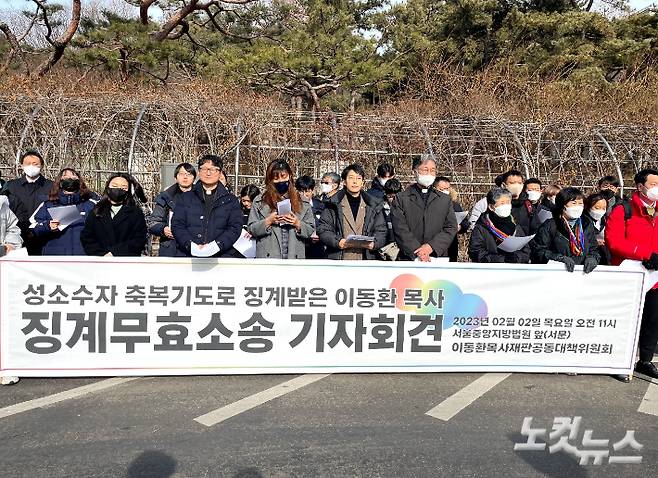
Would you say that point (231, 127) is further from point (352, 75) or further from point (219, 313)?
point (352, 75)

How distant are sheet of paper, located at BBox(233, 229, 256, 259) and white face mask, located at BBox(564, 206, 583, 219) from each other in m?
2.96

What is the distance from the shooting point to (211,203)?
494 centimetres

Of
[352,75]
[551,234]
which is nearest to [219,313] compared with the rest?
[551,234]

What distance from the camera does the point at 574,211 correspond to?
487 cm

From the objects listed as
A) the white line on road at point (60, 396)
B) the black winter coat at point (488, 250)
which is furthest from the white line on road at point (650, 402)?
the white line on road at point (60, 396)

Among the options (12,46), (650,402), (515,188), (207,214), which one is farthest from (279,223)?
(12,46)

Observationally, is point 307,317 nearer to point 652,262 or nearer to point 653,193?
point 652,262

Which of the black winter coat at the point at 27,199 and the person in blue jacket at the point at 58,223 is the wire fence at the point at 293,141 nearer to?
the black winter coat at the point at 27,199

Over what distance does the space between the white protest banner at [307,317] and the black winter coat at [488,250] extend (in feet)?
1.47

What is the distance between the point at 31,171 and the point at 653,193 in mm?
6154

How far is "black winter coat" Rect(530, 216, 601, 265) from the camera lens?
4.86m

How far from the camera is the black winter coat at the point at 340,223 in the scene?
17.8 feet

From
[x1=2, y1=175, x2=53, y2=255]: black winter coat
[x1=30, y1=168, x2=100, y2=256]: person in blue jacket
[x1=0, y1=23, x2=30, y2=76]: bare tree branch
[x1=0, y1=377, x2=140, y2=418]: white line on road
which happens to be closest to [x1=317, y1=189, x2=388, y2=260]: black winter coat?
[x1=0, y1=377, x2=140, y2=418]: white line on road

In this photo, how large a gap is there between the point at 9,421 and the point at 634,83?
763 inches
